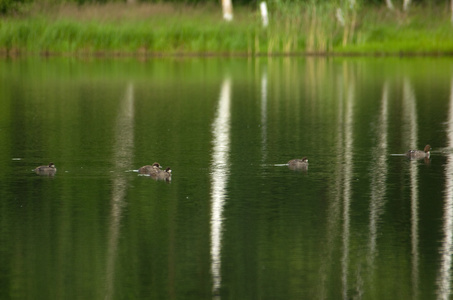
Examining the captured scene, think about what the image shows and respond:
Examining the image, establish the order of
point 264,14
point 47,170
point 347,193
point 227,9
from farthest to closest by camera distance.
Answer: point 227,9 → point 264,14 → point 47,170 → point 347,193

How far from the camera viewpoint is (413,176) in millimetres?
14625

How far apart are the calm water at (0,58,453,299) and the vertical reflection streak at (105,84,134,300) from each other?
32 millimetres

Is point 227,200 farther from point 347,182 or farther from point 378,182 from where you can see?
point 378,182

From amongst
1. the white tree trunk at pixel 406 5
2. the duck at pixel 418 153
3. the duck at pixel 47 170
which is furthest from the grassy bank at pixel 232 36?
the duck at pixel 47 170

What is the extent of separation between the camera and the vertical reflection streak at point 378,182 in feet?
34.7

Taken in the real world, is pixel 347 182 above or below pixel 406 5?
below

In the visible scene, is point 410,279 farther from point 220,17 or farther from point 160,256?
point 220,17

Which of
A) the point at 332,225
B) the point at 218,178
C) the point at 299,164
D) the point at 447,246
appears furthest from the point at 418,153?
the point at 447,246

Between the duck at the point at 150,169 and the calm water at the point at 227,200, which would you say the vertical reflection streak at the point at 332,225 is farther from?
the duck at the point at 150,169

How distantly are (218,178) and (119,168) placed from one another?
1.62 metres

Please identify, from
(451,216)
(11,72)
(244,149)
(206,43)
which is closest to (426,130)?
(244,149)

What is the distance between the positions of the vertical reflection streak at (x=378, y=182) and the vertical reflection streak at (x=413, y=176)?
0.36 metres

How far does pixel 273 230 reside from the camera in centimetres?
1107

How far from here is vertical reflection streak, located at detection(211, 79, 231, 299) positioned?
9.73 m
